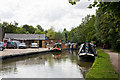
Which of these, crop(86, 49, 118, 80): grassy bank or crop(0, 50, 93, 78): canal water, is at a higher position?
crop(86, 49, 118, 80): grassy bank

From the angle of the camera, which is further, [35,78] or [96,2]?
[35,78]

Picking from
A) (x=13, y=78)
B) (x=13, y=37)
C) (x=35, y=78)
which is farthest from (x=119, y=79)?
(x=13, y=37)

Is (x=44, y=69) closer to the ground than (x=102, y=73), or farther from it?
closer to the ground

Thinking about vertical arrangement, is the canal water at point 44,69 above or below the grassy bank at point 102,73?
below

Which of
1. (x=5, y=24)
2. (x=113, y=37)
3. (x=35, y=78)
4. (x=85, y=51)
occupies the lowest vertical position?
(x=35, y=78)

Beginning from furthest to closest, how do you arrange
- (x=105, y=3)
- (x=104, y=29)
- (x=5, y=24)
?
(x=5, y=24) → (x=104, y=29) → (x=105, y=3)

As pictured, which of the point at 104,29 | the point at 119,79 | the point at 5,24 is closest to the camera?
the point at 119,79

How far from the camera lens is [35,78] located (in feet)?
30.6

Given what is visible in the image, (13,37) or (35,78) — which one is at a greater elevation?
(13,37)

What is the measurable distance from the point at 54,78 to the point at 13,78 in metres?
2.54

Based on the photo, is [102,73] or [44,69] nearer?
[102,73]

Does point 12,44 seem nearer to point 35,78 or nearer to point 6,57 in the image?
point 6,57

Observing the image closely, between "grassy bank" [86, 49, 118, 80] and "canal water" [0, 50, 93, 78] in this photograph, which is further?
"canal water" [0, 50, 93, 78]

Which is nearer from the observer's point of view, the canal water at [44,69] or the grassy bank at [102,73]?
the grassy bank at [102,73]
